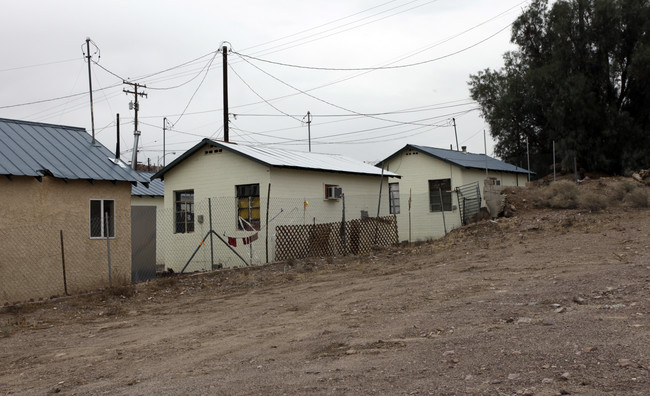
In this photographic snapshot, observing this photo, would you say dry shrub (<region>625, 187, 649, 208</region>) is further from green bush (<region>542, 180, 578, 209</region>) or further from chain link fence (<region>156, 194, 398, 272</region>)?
chain link fence (<region>156, 194, 398, 272</region>)

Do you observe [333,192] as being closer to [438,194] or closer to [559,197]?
[438,194]

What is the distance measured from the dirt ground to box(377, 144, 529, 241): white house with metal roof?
36.1ft

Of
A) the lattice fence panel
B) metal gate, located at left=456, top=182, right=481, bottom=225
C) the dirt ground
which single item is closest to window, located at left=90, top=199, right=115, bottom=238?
the dirt ground

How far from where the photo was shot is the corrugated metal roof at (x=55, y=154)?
13.8 metres

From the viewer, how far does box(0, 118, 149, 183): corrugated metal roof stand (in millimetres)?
13797

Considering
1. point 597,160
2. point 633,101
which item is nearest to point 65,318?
point 597,160

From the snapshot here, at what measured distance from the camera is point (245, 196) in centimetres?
1895

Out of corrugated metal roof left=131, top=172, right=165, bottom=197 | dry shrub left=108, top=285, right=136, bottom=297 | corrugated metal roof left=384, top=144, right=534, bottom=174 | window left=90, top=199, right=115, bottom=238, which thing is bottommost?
dry shrub left=108, top=285, right=136, bottom=297

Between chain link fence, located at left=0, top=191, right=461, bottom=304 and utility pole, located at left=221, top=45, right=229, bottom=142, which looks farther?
utility pole, located at left=221, top=45, right=229, bottom=142

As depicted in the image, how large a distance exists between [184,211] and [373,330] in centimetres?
1466

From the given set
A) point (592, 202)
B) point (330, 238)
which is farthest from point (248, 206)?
point (592, 202)

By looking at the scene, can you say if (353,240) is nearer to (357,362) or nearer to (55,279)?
(55,279)

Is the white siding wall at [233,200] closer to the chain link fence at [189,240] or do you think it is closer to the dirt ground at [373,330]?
the chain link fence at [189,240]

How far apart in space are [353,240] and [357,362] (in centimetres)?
1379
